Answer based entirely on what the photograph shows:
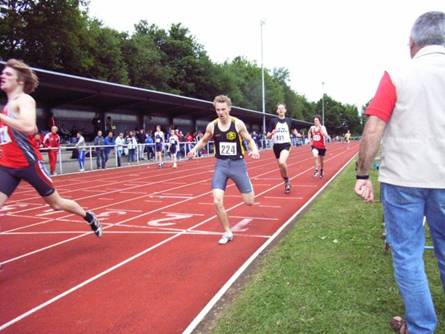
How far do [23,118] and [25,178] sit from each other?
0.70 metres

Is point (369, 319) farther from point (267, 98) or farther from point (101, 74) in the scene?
point (267, 98)

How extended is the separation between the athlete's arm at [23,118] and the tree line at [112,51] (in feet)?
105

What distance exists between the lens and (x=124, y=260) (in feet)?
17.6

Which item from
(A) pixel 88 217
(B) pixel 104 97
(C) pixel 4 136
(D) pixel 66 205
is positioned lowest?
(A) pixel 88 217

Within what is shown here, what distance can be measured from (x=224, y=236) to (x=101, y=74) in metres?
39.0

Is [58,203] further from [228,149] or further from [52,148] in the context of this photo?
[52,148]

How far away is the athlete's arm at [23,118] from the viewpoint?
14.6 feet

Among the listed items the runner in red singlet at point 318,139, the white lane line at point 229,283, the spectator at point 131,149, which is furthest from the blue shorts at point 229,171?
the spectator at point 131,149

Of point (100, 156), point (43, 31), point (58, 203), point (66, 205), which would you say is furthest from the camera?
point (43, 31)

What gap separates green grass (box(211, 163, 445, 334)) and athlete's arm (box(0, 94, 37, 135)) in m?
2.70

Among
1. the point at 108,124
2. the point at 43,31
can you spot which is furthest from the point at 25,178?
the point at 43,31

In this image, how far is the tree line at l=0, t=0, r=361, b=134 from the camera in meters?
33.9

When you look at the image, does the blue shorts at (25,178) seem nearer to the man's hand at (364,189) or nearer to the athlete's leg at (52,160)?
the man's hand at (364,189)

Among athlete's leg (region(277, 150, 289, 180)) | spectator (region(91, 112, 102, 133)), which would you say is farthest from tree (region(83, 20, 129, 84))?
athlete's leg (region(277, 150, 289, 180))
